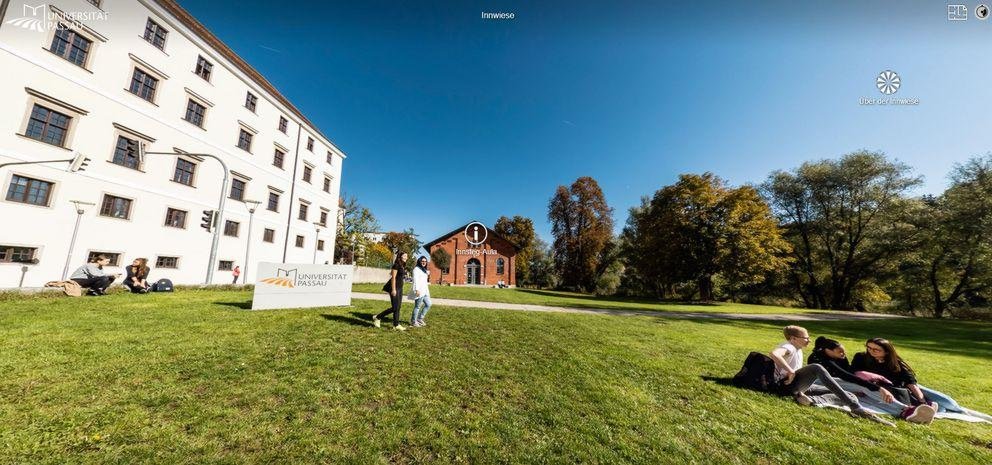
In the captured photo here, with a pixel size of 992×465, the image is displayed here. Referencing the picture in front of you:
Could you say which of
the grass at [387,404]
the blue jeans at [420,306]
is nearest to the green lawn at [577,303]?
the blue jeans at [420,306]

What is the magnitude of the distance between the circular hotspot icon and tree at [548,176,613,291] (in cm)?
1067

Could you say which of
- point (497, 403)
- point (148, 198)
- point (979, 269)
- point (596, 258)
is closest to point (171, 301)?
point (148, 198)

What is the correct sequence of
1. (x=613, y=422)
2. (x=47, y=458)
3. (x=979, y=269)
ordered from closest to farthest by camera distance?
1. (x=47, y=458)
2. (x=613, y=422)
3. (x=979, y=269)

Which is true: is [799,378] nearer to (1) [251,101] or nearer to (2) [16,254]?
(2) [16,254]

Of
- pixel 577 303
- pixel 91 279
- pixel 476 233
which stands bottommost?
pixel 577 303

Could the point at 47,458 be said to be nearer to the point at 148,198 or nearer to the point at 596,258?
the point at 148,198

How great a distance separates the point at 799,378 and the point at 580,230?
3956cm

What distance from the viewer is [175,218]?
17.3 m

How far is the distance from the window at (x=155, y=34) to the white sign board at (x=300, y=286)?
15.3 metres

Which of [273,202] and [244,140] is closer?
[244,140]

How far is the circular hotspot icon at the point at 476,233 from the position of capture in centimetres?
4338

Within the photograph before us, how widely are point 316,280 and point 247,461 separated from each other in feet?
31.6

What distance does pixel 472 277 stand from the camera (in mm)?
43000

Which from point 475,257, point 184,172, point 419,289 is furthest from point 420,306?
point 475,257
